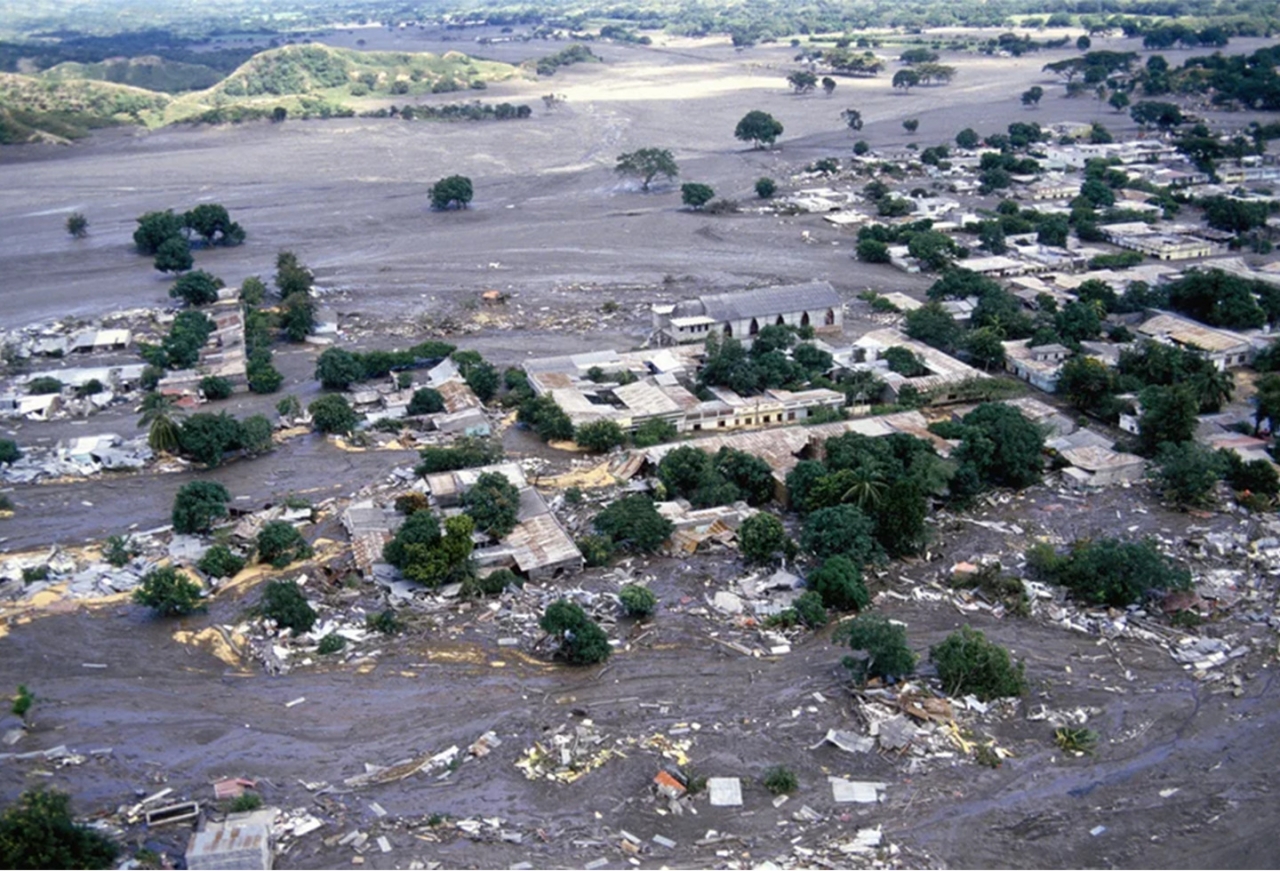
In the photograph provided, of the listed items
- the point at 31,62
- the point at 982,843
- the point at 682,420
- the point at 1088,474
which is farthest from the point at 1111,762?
the point at 31,62

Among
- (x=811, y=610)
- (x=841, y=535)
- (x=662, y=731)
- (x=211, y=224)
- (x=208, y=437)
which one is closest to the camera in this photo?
(x=662, y=731)

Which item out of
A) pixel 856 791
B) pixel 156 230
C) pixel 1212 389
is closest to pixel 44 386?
pixel 156 230

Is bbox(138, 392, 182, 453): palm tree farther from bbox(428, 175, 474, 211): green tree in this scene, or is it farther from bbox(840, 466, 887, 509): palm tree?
bbox(428, 175, 474, 211): green tree

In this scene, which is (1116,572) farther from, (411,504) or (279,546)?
(279,546)

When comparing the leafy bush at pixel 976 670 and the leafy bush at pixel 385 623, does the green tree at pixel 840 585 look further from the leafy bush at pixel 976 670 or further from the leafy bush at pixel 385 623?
the leafy bush at pixel 385 623

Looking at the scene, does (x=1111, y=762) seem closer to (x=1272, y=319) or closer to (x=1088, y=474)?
(x=1088, y=474)

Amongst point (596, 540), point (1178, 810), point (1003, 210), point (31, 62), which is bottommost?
point (1178, 810)
